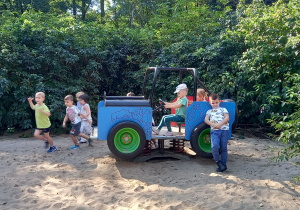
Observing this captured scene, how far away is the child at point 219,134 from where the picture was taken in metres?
5.08

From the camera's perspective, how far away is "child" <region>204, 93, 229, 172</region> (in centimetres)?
508

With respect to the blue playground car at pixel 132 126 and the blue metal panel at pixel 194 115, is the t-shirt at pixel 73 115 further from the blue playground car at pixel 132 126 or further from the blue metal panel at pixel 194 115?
the blue metal panel at pixel 194 115

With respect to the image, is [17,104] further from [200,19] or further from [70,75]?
[200,19]

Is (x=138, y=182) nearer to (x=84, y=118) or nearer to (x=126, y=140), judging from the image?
(x=126, y=140)

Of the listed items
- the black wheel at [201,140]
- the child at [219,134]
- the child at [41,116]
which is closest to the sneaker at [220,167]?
the child at [219,134]

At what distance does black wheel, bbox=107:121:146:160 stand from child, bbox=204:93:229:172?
1138 millimetres

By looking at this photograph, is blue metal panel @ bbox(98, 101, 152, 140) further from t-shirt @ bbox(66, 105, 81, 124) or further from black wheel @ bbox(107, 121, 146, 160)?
t-shirt @ bbox(66, 105, 81, 124)

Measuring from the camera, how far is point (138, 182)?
468 centimetres

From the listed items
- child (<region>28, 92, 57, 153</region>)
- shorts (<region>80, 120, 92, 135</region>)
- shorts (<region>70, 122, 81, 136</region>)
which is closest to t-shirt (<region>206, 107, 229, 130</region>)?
shorts (<region>70, 122, 81, 136</region>)

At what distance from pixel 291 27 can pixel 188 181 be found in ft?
17.6

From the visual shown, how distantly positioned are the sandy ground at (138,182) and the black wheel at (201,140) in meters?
0.23

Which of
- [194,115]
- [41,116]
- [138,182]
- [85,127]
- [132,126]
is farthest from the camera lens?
[85,127]

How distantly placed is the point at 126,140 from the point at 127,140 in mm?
17

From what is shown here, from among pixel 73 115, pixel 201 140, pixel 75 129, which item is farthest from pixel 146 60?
pixel 201 140
